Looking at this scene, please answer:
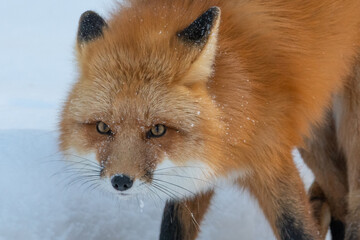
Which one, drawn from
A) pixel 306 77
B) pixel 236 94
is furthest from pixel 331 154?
pixel 236 94

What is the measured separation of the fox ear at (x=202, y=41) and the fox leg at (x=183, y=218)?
3.75 ft

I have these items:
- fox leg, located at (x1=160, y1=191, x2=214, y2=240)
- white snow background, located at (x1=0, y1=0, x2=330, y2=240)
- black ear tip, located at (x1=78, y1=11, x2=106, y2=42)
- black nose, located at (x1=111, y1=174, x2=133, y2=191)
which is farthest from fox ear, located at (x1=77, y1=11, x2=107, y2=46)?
fox leg, located at (x1=160, y1=191, x2=214, y2=240)

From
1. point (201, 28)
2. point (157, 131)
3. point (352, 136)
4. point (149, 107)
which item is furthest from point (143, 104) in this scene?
point (352, 136)

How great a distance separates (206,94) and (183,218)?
1198 millimetres

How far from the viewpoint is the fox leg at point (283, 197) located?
9.66ft

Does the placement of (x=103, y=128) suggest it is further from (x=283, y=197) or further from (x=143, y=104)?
(x=283, y=197)

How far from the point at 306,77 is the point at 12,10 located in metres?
7.10

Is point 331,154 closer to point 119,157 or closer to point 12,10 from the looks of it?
point 119,157

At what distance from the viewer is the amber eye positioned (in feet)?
8.44

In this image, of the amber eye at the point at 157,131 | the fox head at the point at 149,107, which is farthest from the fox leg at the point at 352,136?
the amber eye at the point at 157,131

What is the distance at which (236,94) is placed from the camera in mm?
2762

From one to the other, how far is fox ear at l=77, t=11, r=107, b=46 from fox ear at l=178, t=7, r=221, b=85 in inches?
17.3

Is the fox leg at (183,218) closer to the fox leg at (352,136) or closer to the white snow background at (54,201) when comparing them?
the white snow background at (54,201)

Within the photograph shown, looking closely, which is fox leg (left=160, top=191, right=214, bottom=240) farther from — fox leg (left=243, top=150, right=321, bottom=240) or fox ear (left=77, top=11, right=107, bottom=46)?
fox ear (left=77, top=11, right=107, bottom=46)
